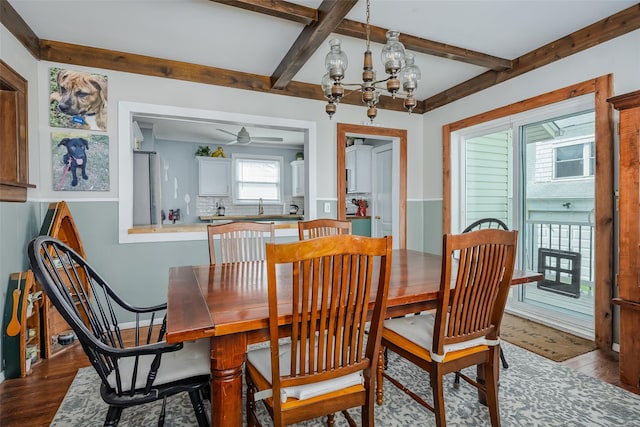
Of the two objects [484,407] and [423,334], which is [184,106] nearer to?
[423,334]

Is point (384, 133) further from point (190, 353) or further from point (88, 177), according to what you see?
point (190, 353)

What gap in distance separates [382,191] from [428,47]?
271 cm

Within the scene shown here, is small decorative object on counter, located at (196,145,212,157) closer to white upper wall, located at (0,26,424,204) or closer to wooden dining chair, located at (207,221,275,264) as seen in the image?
white upper wall, located at (0,26,424,204)

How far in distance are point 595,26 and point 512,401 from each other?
2.80 metres

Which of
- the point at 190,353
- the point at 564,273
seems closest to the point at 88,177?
the point at 190,353

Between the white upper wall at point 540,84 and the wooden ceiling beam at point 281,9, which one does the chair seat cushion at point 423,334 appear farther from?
the white upper wall at point 540,84

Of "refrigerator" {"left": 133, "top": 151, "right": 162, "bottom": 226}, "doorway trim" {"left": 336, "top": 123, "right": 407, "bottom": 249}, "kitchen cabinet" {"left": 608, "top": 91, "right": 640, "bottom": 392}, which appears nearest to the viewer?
"kitchen cabinet" {"left": 608, "top": 91, "right": 640, "bottom": 392}

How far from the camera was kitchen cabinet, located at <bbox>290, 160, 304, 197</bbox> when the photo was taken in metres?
7.07

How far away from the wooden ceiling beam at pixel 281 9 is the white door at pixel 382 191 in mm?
2893

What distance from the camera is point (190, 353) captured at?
1.49 metres

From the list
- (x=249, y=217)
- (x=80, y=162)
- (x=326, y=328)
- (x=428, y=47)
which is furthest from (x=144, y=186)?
(x=326, y=328)

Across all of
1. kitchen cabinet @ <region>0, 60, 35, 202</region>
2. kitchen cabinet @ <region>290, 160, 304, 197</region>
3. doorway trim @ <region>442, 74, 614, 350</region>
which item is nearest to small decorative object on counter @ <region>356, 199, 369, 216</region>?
kitchen cabinet @ <region>290, 160, 304, 197</region>

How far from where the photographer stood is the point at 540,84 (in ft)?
9.98

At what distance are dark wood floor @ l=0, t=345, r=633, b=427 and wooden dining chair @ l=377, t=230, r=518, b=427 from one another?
120cm
